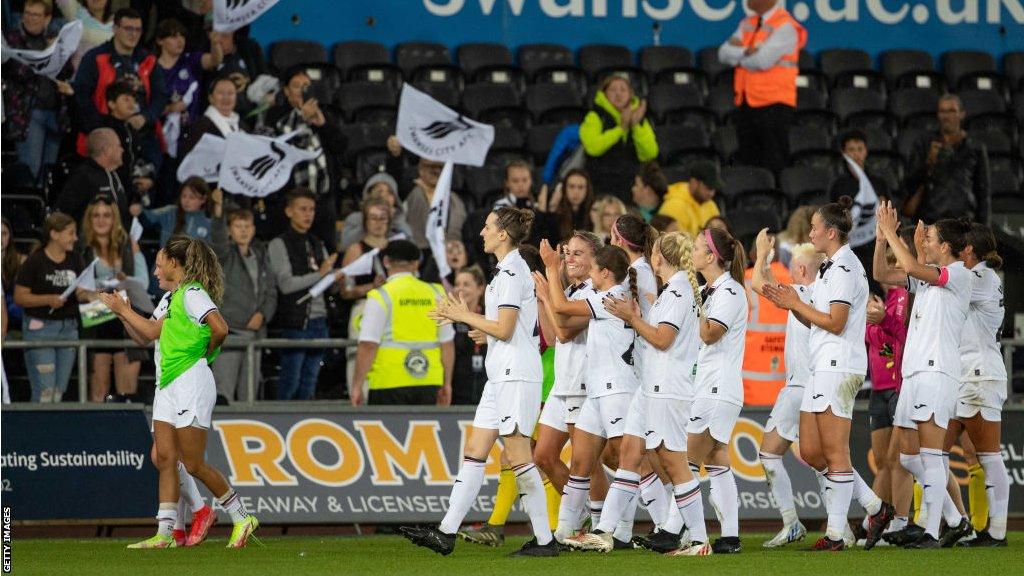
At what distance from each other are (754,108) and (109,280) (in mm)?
7333

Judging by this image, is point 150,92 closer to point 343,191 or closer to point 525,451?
point 343,191

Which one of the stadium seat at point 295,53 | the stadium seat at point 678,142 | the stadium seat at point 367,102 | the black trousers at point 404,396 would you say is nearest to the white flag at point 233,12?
the stadium seat at point 367,102

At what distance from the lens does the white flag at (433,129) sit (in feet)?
47.9

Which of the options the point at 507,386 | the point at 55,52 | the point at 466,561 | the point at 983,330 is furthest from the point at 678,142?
the point at 466,561

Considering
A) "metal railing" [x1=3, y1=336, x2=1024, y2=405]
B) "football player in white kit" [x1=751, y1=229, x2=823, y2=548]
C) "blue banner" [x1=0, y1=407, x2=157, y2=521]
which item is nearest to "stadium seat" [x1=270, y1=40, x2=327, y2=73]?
"metal railing" [x1=3, y1=336, x2=1024, y2=405]

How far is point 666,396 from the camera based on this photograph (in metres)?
9.66

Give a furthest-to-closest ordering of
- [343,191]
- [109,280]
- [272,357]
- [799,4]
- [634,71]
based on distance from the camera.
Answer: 1. [799,4]
2. [634,71]
3. [343,191]
4. [272,357]
5. [109,280]

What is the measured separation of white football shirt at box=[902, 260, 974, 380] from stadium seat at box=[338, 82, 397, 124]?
8335 mm

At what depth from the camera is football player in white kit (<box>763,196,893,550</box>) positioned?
387 inches

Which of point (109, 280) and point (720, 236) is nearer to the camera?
point (720, 236)

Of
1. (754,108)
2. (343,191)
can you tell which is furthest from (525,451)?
(754,108)

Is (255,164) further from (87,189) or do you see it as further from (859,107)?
(859,107)

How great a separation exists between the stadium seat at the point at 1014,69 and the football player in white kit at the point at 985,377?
9845 millimetres

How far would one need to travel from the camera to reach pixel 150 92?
14680 mm
